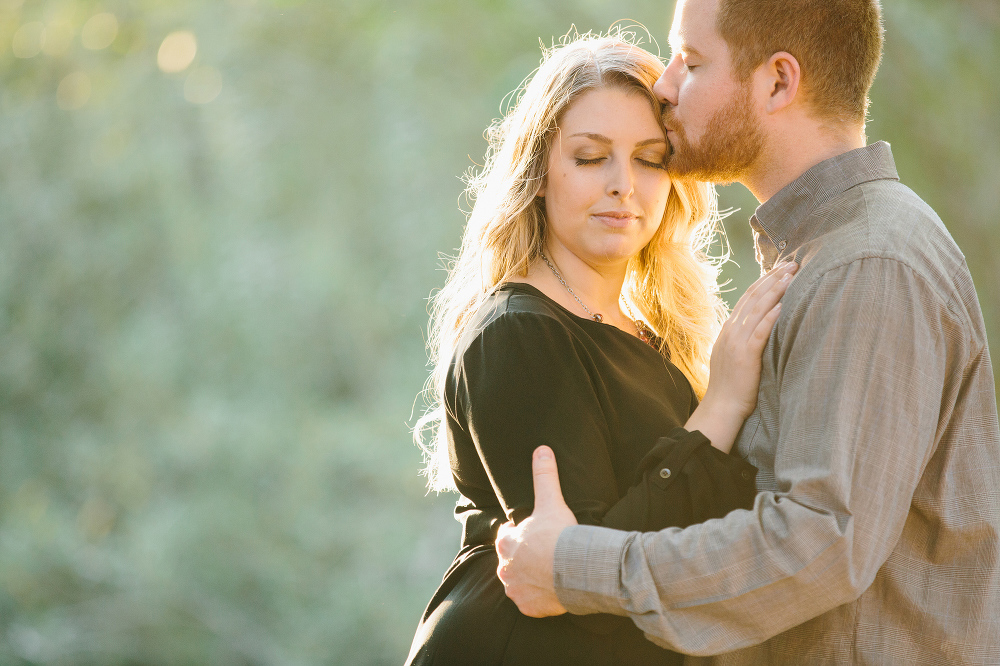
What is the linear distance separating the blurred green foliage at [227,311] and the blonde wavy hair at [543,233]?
109 inches

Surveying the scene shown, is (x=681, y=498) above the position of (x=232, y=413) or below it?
below

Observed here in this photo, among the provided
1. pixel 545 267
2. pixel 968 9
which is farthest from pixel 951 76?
pixel 545 267

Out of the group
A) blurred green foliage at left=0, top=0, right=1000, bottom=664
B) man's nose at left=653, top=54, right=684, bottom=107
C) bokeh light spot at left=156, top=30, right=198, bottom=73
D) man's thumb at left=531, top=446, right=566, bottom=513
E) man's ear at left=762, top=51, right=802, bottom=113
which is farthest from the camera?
bokeh light spot at left=156, top=30, right=198, bottom=73

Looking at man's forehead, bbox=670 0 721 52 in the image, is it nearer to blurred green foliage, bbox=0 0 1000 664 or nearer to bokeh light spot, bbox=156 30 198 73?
blurred green foliage, bbox=0 0 1000 664

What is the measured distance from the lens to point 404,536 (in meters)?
4.72

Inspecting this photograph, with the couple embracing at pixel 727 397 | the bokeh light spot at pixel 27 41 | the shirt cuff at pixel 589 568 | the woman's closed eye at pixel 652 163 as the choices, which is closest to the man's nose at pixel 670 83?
the couple embracing at pixel 727 397

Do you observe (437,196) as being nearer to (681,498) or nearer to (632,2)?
(632,2)

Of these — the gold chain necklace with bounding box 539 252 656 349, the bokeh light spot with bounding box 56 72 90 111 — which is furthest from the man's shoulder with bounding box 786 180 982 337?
the bokeh light spot with bounding box 56 72 90 111

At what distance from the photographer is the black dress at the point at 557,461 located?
1.38 meters

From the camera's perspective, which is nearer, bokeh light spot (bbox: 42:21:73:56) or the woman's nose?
the woman's nose

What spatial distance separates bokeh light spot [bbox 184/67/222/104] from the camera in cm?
518

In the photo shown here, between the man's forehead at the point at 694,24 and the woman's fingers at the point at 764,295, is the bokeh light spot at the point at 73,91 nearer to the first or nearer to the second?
the man's forehead at the point at 694,24

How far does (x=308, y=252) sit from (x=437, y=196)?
34.7 inches

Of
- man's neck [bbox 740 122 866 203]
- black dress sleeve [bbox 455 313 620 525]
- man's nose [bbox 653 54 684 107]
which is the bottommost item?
black dress sleeve [bbox 455 313 620 525]
